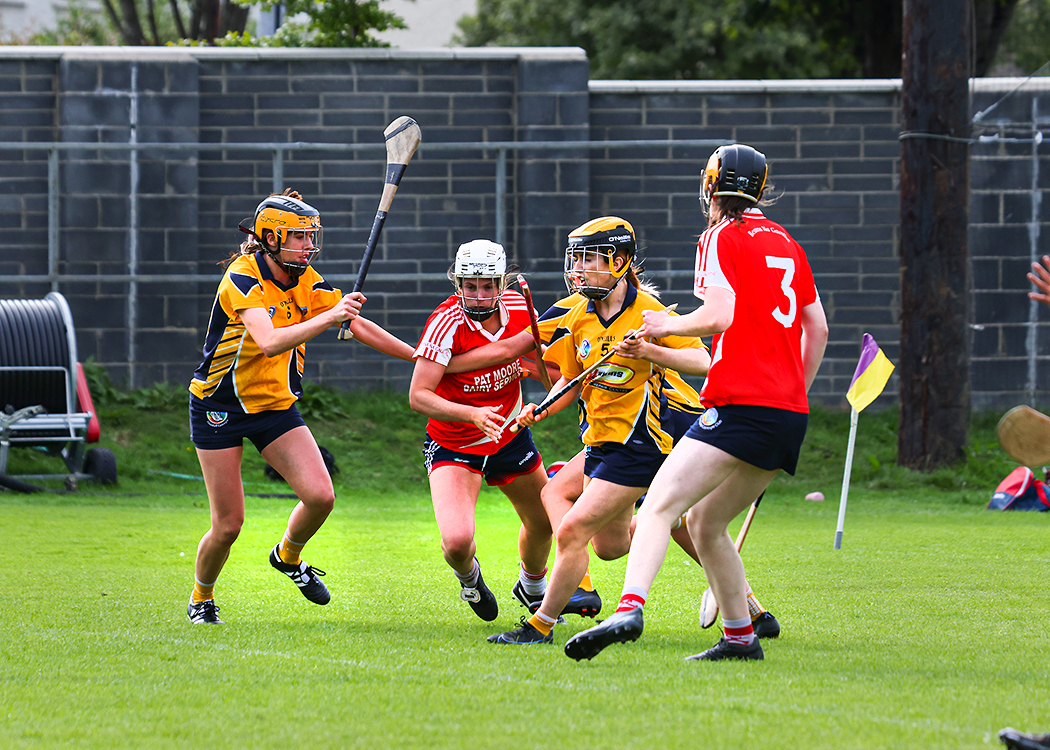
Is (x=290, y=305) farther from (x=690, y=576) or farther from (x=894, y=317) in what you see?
(x=894, y=317)

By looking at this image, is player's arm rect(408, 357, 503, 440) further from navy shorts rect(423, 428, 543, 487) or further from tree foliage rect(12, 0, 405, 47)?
tree foliage rect(12, 0, 405, 47)

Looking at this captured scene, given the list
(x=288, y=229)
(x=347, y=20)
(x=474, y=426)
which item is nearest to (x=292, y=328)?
(x=288, y=229)

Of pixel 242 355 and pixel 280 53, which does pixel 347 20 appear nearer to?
pixel 280 53

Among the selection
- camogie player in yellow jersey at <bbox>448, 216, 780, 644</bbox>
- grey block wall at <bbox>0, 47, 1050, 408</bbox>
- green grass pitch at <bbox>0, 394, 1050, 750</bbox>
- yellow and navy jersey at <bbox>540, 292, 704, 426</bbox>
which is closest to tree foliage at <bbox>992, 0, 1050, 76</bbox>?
grey block wall at <bbox>0, 47, 1050, 408</bbox>

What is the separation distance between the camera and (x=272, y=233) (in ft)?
19.1

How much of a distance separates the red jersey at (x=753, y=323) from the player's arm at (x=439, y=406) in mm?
1114

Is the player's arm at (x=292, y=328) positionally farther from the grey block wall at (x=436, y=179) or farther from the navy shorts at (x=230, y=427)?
the grey block wall at (x=436, y=179)

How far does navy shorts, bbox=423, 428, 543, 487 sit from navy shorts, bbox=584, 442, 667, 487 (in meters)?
0.62

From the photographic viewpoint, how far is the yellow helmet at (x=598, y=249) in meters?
5.23

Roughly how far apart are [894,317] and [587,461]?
10.1 meters

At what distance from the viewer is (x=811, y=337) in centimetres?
488

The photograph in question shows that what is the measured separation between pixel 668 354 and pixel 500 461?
1.23 metres

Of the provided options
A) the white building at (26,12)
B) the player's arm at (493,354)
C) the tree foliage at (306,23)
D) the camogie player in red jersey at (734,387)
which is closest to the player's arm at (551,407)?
the player's arm at (493,354)

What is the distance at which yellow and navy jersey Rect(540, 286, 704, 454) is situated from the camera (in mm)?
5289
